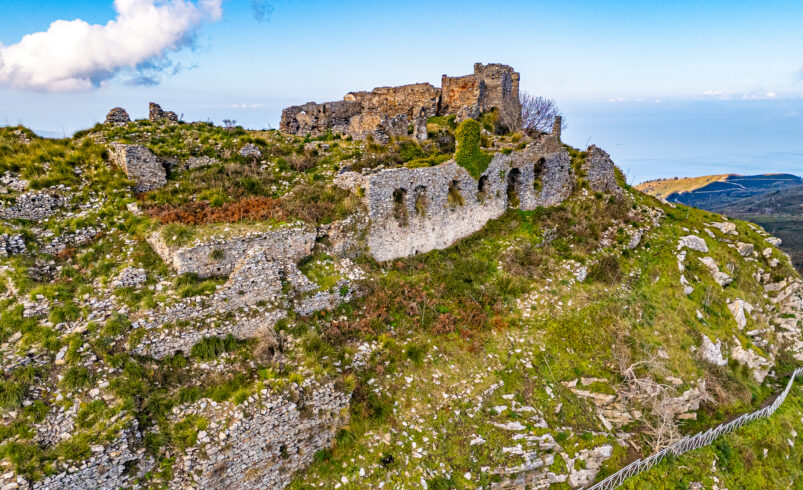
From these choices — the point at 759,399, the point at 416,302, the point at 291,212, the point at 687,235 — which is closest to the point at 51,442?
the point at 291,212

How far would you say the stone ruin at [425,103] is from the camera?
85.9ft

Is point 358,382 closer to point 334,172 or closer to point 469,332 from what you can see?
point 469,332

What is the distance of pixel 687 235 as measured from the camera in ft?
77.3

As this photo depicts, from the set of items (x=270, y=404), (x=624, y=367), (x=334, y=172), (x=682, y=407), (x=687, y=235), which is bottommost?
(x=682, y=407)

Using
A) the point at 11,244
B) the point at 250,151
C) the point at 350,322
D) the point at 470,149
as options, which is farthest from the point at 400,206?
the point at 11,244

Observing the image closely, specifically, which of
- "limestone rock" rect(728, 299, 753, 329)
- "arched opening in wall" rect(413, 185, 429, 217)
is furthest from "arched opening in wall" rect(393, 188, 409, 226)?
"limestone rock" rect(728, 299, 753, 329)

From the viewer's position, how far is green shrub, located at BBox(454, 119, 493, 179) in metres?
19.6

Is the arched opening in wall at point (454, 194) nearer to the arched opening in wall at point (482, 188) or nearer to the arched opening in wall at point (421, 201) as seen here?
the arched opening in wall at point (482, 188)

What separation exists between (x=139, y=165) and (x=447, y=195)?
537 inches

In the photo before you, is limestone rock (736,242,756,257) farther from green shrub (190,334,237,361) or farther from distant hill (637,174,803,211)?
distant hill (637,174,803,211)

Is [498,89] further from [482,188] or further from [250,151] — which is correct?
[250,151]

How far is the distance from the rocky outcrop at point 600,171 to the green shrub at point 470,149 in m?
8.59

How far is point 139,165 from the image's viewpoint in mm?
16281

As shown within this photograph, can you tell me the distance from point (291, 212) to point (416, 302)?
632cm
